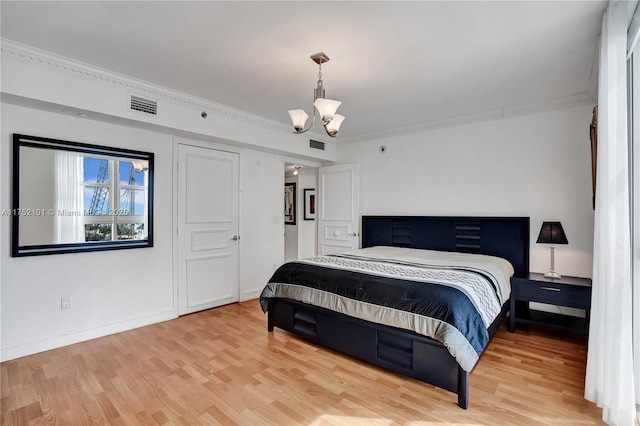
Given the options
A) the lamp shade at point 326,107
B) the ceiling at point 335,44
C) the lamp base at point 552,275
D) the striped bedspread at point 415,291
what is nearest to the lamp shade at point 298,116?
the lamp shade at point 326,107

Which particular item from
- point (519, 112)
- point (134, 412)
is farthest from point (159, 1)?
point (519, 112)

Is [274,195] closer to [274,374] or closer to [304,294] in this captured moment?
[304,294]

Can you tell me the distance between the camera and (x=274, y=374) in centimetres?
241

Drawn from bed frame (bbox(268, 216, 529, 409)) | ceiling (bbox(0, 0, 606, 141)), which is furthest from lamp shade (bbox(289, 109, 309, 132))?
bed frame (bbox(268, 216, 529, 409))

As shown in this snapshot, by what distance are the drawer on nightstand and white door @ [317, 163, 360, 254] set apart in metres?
2.43

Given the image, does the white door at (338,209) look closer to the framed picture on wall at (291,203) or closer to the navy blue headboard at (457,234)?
the navy blue headboard at (457,234)

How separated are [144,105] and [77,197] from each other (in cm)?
108

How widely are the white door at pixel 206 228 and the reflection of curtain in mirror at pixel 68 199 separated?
980mm

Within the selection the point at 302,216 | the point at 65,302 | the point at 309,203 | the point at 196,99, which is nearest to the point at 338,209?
the point at 309,203

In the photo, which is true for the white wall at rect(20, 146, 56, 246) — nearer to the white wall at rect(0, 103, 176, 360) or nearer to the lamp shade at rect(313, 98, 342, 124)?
the white wall at rect(0, 103, 176, 360)

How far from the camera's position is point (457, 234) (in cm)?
412

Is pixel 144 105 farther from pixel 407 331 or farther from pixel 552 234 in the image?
pixel 552 234

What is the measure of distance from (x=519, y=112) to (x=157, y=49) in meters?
3.86

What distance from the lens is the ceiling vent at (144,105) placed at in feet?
10.1
